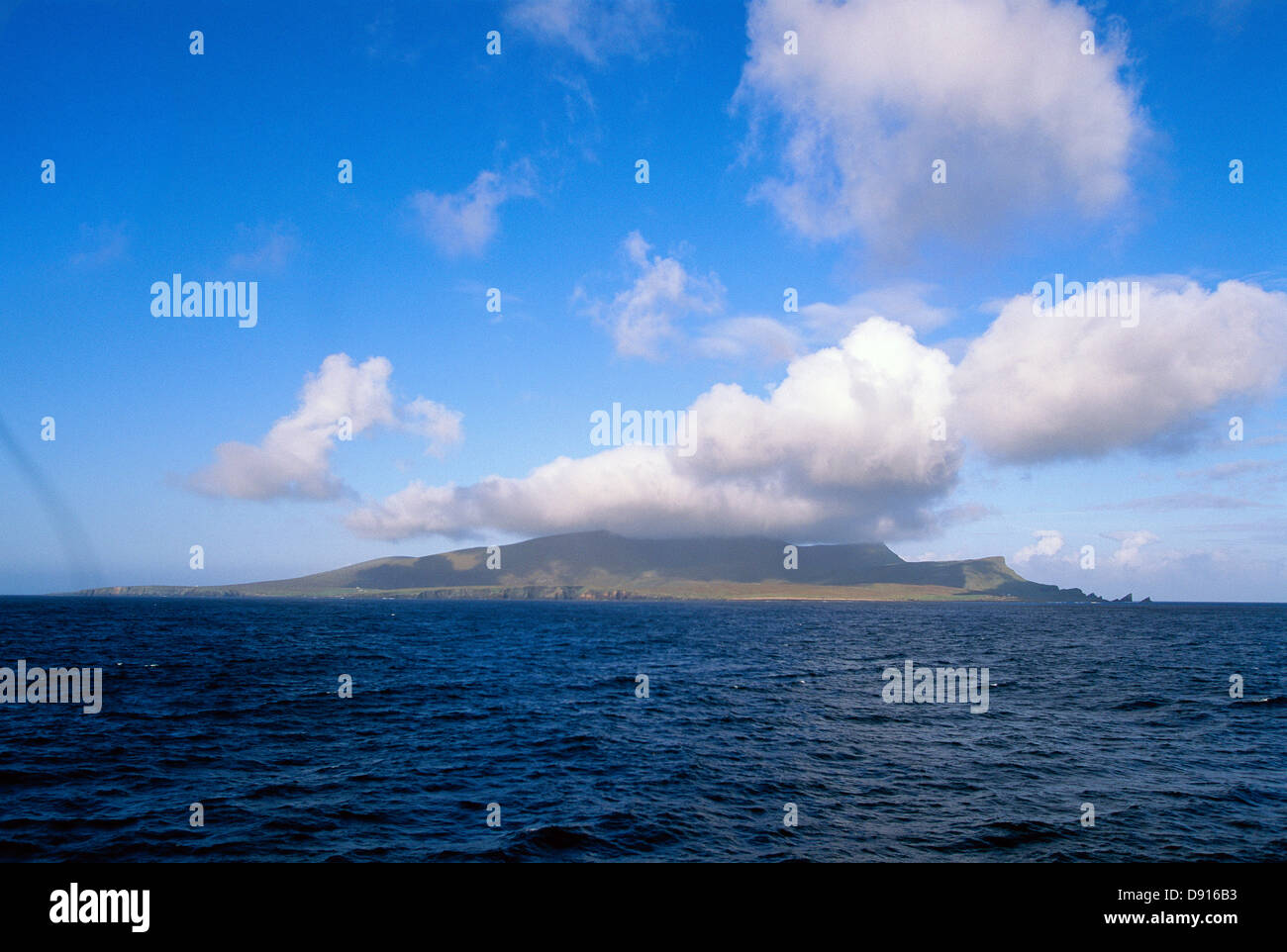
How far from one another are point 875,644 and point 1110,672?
37.4 metres

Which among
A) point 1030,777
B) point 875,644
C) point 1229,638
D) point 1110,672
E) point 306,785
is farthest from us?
point 1229,638

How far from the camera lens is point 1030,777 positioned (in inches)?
1150

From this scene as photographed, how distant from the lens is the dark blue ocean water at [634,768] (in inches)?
850

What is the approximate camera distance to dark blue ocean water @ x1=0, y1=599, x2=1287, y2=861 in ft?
70.8

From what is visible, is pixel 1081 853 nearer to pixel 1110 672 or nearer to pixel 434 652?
pixel 1110 672

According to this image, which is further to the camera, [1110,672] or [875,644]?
[875,644]

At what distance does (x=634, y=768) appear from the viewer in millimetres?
30156

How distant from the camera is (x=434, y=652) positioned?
86.2 meters
